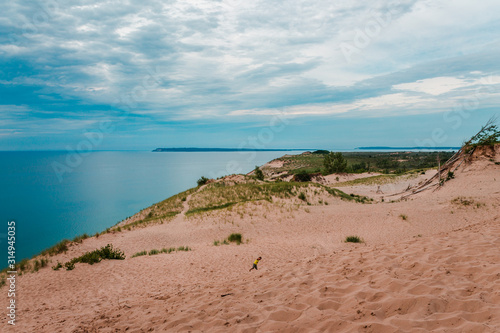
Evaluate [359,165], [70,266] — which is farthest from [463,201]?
[359,165]

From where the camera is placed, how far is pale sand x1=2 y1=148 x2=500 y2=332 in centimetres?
382

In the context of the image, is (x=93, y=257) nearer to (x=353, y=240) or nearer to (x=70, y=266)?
(x=70, y=266)

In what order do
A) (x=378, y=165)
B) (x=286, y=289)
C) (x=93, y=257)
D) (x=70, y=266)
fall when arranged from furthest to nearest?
(x=378, y=165), (x=93, y=257), (x=70, y=266), (x=286, y=289)

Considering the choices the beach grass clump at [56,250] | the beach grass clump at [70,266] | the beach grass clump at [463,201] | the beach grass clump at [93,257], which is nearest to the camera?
the beach grass clump at [70,266]

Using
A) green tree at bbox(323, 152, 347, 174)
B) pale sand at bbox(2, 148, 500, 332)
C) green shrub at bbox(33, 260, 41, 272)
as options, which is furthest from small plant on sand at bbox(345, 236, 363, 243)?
green tree at bbox(323, 152, 347, 174)

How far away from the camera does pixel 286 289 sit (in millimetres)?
5406

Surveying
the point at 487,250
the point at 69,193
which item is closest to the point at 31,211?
the point at 69,193

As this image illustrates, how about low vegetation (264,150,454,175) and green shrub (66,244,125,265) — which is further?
low vegetation (264,150,454,175)

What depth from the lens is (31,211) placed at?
42.2 meters

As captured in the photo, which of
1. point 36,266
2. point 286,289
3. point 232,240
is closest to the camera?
point 286,289

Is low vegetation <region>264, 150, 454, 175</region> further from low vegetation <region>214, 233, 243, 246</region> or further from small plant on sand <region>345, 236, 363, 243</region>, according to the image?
low vegetation <region>214, 233, 243, 246</region>

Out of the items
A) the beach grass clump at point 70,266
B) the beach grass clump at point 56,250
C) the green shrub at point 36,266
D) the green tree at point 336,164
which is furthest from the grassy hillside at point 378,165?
the green shrub at point 36,266

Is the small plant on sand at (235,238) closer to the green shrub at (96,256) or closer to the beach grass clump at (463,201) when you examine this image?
the green shrub at (96,256)

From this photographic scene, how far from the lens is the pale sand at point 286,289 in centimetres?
382
